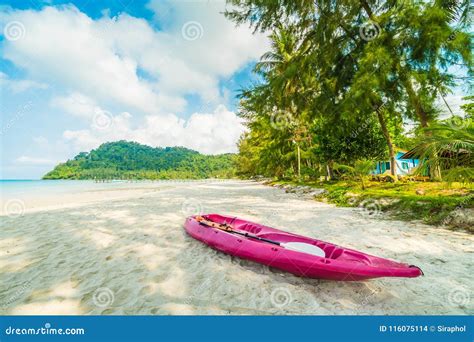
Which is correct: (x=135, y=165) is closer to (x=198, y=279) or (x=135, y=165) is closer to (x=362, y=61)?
(x=362, y=61)

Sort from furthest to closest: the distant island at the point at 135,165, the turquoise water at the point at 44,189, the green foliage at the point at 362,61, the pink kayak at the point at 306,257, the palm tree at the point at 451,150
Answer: the distant island at the point at 135,165 → the turquoise water at the point at 44,189 → the green foliage at the point at 362,61 → the palm tree at the point at 451,150 → the pink kayak at the point at 306,257

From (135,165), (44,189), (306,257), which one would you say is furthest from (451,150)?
(135,165)

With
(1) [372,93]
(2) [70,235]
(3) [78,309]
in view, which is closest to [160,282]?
(3) [78,309]

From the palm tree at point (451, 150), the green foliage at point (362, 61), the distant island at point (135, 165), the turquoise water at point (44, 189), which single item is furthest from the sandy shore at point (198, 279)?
the distant island at point (135, 165)

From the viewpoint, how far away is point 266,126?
71.4 ft

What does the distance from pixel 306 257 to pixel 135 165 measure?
387 feet

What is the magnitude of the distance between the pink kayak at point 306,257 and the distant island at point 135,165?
7629 cm

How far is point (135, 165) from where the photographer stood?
109m

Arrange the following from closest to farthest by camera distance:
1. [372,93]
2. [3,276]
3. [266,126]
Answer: [3,276], [372,93], [266,126]

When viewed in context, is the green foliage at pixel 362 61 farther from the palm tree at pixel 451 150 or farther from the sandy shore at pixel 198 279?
the sandy shore at pixel 198 279

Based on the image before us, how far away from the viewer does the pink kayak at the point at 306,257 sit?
2586mm

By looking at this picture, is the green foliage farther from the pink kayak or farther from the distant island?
the distant island
